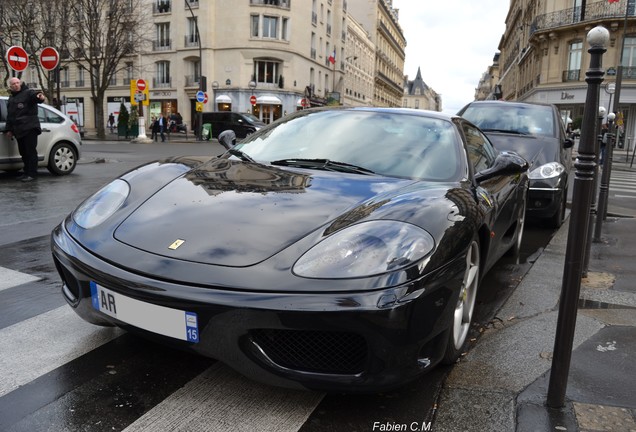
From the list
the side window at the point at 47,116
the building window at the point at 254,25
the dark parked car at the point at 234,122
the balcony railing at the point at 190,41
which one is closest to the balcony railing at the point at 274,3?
Answer: the building window at the point at 254,25

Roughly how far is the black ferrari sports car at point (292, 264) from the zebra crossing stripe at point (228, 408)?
0.19 m

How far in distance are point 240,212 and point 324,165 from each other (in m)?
0.83

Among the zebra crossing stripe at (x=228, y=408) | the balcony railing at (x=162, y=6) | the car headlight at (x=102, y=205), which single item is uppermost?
the balcony railing at (x=162, y=6)

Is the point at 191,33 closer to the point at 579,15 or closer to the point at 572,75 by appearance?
the point at 579,15

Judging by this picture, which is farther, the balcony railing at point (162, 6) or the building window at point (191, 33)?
the balcony railing at point (162, 6)

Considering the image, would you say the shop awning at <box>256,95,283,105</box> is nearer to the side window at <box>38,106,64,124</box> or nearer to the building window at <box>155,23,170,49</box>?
the building window at <box>155,23,170,49</box>

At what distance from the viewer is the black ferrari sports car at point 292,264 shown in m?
1.99

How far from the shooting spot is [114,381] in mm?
2375

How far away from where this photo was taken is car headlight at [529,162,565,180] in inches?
249

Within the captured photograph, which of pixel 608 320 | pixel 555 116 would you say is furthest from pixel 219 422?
pixel 555 116

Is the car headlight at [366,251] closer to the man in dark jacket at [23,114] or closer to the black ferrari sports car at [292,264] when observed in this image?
the black ferrari sports car at [292,264]

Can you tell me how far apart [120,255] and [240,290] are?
61 cm

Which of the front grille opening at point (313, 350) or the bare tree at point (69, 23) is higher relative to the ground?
the bare tree at point (69, 23)

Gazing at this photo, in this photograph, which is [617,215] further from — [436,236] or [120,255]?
[120,255]
